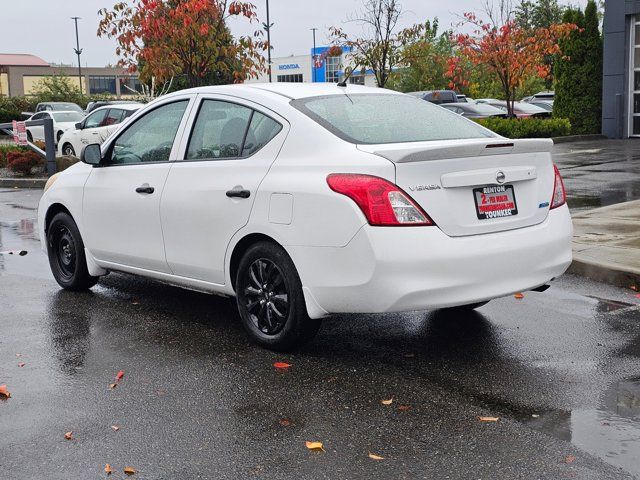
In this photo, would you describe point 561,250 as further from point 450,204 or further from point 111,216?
point 111,216

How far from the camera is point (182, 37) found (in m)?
16.2

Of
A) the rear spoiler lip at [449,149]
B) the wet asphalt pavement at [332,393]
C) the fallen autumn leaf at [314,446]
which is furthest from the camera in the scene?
the rear spoiler lip at [449,149]

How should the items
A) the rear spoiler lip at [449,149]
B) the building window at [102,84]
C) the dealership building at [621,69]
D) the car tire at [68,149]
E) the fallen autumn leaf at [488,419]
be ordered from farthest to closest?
the building window at [102,84] → the dealership building at [621,69] → the car tire at [68,149] → the rear spoiler lip at [449,149] → the fallen autumn leaf at [488,419]

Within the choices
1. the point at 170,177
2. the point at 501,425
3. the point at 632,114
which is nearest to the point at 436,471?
the point at 501,425

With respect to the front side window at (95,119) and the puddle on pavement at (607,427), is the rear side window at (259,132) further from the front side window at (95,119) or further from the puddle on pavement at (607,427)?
the front side window at (95,119)

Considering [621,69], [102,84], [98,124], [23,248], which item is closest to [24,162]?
[98,124]

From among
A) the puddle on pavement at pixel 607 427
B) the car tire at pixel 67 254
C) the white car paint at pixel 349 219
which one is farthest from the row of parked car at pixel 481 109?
the puddle on pavement at pixel 607 427

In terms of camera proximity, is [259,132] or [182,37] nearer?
[259,132]

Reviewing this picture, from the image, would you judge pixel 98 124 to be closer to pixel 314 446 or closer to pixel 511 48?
pixel 511 48

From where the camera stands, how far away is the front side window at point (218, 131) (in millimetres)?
6039

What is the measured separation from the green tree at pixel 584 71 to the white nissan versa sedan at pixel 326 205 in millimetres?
22708

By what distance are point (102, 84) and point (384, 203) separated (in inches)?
4374

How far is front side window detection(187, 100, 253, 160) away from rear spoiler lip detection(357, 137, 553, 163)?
1.07m

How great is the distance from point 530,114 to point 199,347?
88.6 ft
